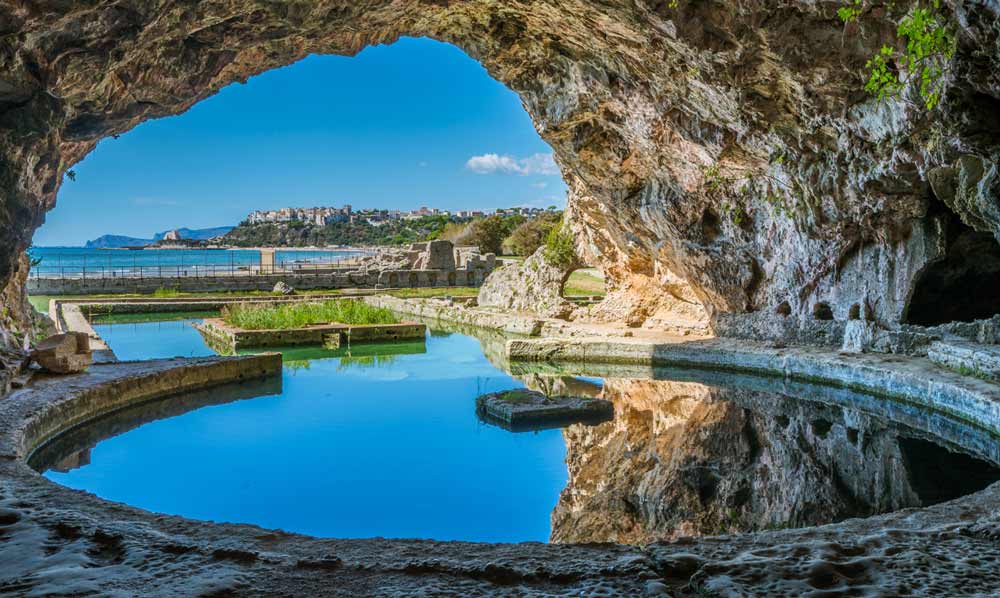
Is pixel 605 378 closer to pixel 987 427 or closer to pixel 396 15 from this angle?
pixel 987 427

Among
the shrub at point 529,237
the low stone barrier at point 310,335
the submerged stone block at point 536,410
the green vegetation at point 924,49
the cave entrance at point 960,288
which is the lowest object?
the submerged stone block at point 536,410

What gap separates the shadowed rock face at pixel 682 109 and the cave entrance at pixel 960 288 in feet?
7.05

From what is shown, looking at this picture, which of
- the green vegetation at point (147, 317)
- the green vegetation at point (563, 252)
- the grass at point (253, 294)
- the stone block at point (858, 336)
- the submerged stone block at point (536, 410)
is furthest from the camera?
the grass at point (253, 294)

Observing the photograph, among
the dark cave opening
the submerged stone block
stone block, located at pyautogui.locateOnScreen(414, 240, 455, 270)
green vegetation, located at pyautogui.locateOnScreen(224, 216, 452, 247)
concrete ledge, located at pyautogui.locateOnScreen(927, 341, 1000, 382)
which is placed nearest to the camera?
the dark cave opening

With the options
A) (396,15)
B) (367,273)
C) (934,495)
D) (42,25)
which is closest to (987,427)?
(934,495)

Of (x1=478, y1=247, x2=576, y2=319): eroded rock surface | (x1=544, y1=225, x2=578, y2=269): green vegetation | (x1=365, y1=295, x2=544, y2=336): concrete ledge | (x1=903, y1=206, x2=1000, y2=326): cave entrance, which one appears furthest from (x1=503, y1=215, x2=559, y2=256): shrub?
(x1=903, y1=206, x2=1000, y2=326): cave entrance

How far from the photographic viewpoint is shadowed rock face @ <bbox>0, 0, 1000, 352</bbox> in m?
9.04

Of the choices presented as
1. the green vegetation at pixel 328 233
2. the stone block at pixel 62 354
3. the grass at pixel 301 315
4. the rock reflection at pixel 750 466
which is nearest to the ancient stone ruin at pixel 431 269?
the grass at pixel 301 315

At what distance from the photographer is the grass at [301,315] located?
19.0 meters

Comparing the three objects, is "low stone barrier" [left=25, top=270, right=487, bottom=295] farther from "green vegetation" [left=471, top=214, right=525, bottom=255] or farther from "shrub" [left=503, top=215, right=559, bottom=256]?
"green vegetation" [left=471, top=214, right=525, bottom=255]

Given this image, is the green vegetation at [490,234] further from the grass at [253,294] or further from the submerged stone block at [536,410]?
the submerged stone block at [536,410]

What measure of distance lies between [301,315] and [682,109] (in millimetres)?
11392

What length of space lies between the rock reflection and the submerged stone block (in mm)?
362

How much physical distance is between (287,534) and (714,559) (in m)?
2.73
